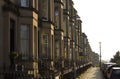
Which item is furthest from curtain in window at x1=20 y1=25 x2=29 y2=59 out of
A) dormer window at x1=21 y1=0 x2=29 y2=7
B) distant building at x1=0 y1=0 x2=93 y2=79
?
dormer window at x1=21 y1=0 x2=29 y2=7

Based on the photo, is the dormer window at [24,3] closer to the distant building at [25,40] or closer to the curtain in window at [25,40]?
the distant building at [25,40]

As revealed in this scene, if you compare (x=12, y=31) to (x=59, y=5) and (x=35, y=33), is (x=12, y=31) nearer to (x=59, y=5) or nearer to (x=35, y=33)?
(x=35, y=33)

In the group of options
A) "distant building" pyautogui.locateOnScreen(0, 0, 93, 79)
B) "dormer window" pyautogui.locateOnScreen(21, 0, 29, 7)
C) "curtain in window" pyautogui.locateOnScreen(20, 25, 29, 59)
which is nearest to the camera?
"distant building" pyautogui.locateOnScreen(0, 0, 93, 79)

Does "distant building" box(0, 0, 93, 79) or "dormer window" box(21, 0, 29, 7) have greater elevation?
"dormer window" box(21, 0, 29, 7)

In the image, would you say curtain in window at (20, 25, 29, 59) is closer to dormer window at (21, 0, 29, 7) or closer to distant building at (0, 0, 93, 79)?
distant building at (0, 0, 93, 79)

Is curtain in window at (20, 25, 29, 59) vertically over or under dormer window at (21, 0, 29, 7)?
under

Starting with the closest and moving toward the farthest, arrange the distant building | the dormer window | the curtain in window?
the distant building
the curtain in window
the dormer window

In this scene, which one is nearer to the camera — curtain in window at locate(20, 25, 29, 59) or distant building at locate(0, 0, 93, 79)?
distant building at locate(0, 0, 93, 79)

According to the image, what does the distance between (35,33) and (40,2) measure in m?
5.72

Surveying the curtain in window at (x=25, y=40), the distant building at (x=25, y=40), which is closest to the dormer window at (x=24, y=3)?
the distant building at (x=25, y=40)

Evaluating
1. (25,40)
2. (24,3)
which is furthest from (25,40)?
(24,3)

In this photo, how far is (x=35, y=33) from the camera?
1104 inches

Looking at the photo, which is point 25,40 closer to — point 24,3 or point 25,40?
point 25,40

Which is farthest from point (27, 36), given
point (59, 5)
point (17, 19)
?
point (59, 5)
